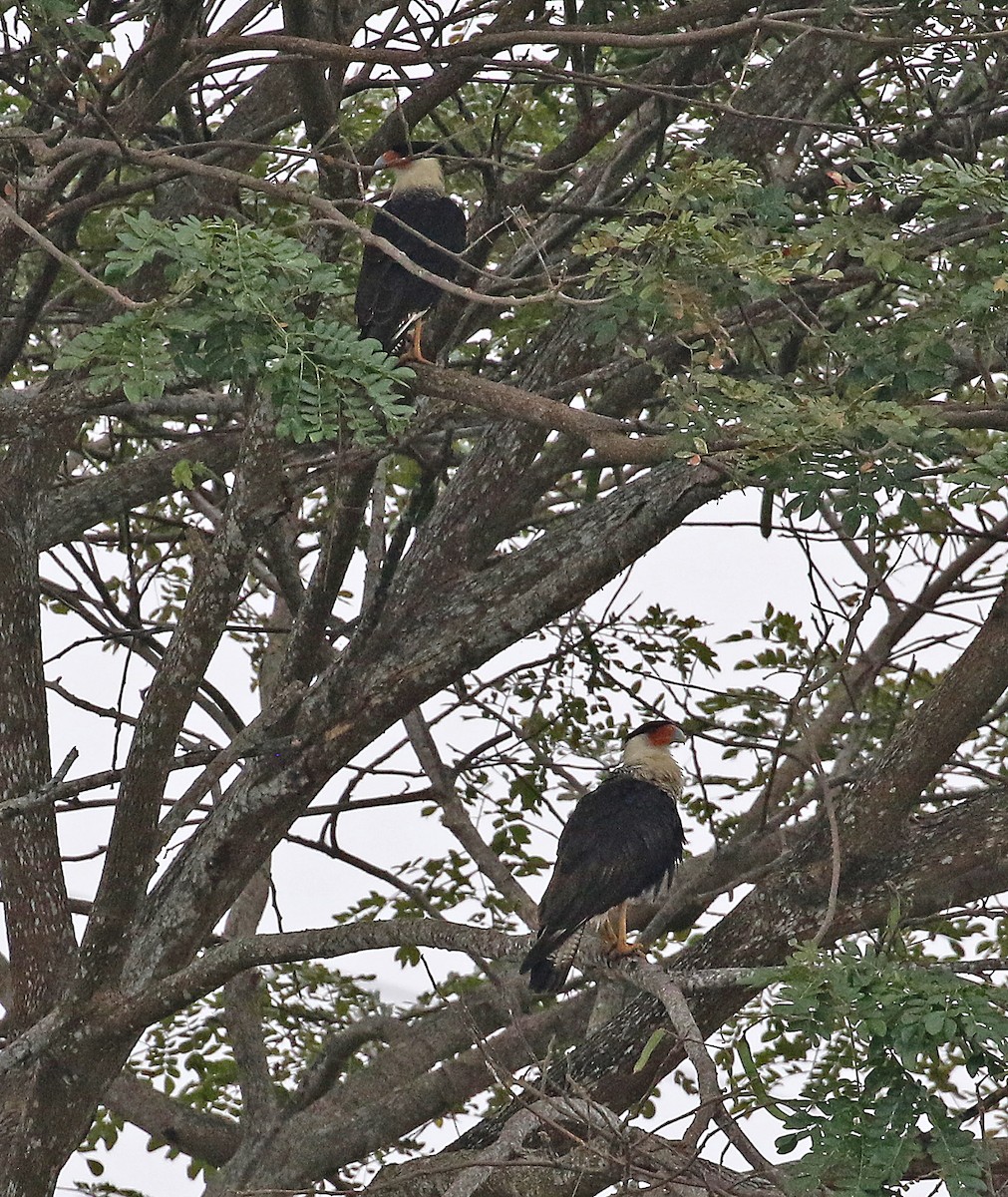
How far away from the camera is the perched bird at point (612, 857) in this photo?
5.09 meters

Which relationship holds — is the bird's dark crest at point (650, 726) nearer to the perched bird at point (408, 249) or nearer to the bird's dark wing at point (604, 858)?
the bird's dark wing at point (604, 858)

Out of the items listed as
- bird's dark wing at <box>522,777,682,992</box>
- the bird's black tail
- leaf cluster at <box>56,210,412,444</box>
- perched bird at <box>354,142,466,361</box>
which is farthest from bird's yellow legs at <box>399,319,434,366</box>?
the bird's black tail

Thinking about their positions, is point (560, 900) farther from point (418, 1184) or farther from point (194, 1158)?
point (194, 1158)

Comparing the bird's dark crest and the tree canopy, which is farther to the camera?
the bird's dark crest

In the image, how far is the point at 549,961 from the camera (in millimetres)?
4980

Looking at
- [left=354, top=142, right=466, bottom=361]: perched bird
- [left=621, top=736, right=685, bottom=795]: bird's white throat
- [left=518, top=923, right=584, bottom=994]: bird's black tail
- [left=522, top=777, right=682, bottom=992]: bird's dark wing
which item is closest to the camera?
[left=518, top=923, right=584, bottom=994]: bird's black tail

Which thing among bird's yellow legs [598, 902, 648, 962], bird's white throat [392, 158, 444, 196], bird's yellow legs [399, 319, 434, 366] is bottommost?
bird's yellow legs [598, 902, 648, 962]

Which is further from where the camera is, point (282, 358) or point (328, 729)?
point (328, 729)

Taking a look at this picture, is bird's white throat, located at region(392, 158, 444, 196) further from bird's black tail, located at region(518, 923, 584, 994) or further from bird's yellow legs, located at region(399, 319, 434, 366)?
bird's black tail, located at region(518, 923, 584, 994)

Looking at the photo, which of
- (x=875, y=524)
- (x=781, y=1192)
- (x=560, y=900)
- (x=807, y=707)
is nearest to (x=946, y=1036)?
(x=781, y=1192)

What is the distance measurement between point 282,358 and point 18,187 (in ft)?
3.77

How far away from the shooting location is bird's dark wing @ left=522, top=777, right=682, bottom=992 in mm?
5070

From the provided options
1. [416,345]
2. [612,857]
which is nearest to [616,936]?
[612,857]

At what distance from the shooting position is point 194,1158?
278 inches
